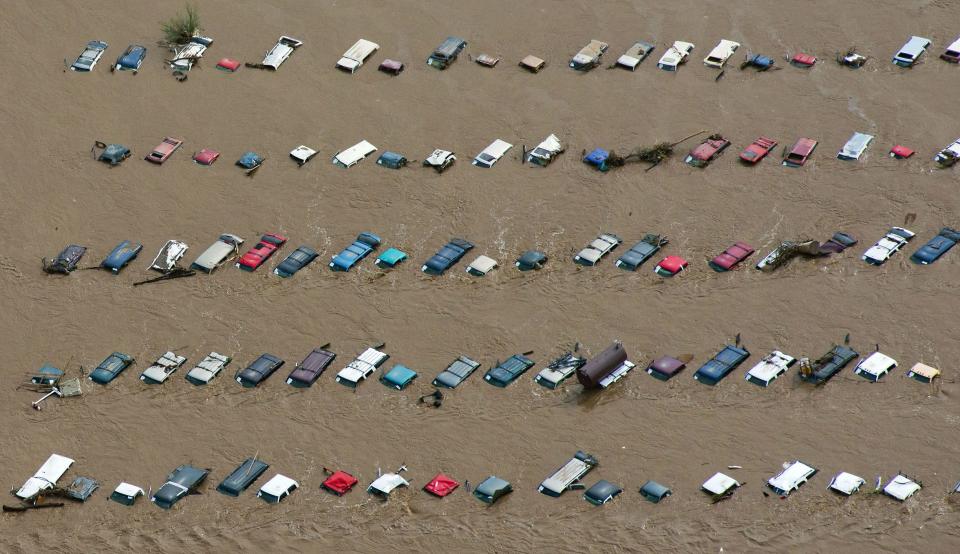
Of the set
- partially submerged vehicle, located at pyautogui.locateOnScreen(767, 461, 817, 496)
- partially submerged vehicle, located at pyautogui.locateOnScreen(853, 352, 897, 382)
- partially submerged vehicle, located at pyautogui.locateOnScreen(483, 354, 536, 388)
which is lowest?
partially submerged vehicle, located at pyautogui.locateOnScreen(767, 461, 817, 496)

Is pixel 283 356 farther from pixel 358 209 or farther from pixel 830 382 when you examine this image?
pixel 830 382

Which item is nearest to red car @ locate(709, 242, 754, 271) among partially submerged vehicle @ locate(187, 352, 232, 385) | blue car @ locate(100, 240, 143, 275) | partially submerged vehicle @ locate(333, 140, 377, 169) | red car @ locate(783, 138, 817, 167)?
red car @ locate(783, 138, 817, 167)

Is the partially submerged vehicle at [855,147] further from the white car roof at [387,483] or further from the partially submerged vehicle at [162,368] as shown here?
the partially submerged vehicle at [162,368]

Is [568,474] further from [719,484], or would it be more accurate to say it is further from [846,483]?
[846,483]

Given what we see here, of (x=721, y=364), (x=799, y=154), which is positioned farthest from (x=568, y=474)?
(x=799, y=154)

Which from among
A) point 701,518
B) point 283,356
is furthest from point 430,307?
point 701,518

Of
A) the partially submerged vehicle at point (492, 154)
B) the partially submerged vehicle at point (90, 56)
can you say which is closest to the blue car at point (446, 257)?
the partially submerged vehicle at point (492, 154)

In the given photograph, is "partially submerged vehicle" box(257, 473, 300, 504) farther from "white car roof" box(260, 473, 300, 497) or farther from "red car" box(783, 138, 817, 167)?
"red car" box(783, 138, 817, 167)
